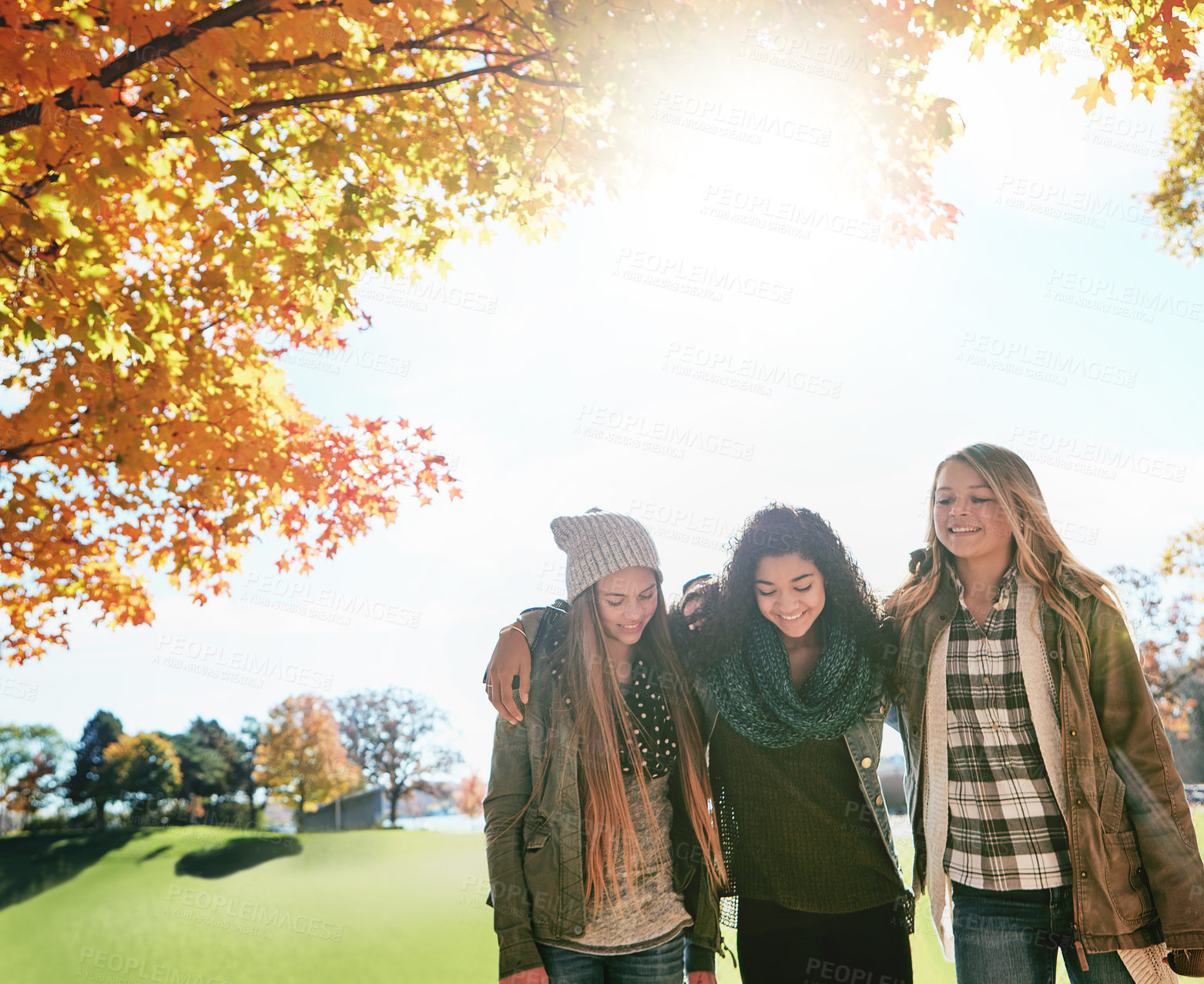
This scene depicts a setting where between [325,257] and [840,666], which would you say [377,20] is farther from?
[840,666]

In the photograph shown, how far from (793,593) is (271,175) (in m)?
3.98

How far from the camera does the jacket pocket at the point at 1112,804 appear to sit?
259cm

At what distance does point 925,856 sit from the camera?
3.01m

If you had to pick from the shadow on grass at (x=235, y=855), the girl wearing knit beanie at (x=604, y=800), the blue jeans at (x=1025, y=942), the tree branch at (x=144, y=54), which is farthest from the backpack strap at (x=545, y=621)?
the shadow on grass at (x=235, y=855)

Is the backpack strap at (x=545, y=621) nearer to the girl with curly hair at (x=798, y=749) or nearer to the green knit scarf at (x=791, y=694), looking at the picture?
the girl with curly hair at (x=798, y=749)

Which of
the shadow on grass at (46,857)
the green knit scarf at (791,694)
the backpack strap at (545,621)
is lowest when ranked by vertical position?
the shadow on grass at (46,857)

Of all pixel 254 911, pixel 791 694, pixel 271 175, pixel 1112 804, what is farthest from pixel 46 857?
pixel 1112 804

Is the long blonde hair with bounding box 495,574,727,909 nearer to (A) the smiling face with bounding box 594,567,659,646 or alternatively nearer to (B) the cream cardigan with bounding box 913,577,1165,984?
(A) the smiling face with bounding box 594,567,659,646

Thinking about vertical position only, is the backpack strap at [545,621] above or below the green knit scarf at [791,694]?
above

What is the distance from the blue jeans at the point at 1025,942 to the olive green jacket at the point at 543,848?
95 cm

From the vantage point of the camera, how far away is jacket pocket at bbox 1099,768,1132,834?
2.59 metres

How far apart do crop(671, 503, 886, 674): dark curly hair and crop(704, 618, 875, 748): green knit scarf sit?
0.08 m

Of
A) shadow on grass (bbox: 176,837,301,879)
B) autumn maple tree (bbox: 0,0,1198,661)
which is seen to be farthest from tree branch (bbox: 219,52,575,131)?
shadow on grass (bbox: 176,837,301,879)

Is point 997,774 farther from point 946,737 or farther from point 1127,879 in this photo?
point 1127,879
